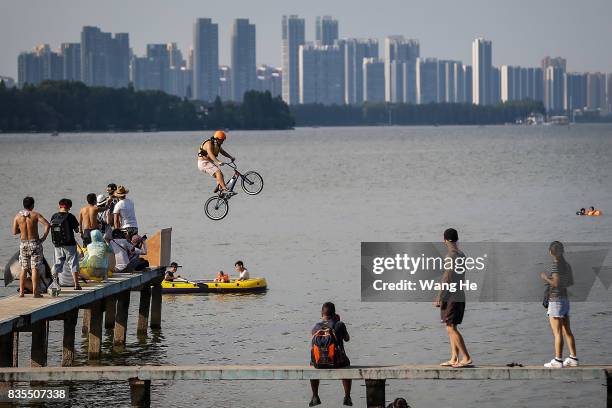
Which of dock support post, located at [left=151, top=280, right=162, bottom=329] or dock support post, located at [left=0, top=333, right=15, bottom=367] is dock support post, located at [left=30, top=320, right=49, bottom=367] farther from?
dock support post, located at [left=151, top=280, right=162, bottom=329]

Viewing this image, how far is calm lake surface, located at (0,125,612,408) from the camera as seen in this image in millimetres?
31688

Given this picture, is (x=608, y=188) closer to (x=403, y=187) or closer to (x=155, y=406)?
(x=403, y=187)

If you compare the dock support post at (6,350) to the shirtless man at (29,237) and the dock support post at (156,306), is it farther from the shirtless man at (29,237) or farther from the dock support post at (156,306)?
the dock support post at (156,306)

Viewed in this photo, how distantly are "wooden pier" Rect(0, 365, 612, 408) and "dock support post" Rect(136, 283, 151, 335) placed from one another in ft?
48.5

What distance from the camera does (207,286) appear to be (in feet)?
154

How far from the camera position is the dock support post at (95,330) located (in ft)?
106

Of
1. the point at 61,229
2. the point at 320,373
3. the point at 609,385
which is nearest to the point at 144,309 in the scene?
the point at 61,229

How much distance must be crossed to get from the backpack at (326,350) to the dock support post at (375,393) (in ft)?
2.43

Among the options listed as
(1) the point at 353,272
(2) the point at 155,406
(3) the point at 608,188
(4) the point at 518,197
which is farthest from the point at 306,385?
(3) the point at 608,188

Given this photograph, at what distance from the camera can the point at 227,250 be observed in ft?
221

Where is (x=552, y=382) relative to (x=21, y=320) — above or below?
below

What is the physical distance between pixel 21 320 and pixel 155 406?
16.8 feet

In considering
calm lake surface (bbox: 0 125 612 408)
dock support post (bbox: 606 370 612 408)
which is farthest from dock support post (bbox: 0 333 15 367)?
dock support post (bbox: 606 370 612 408)

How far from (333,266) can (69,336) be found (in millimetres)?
29393
